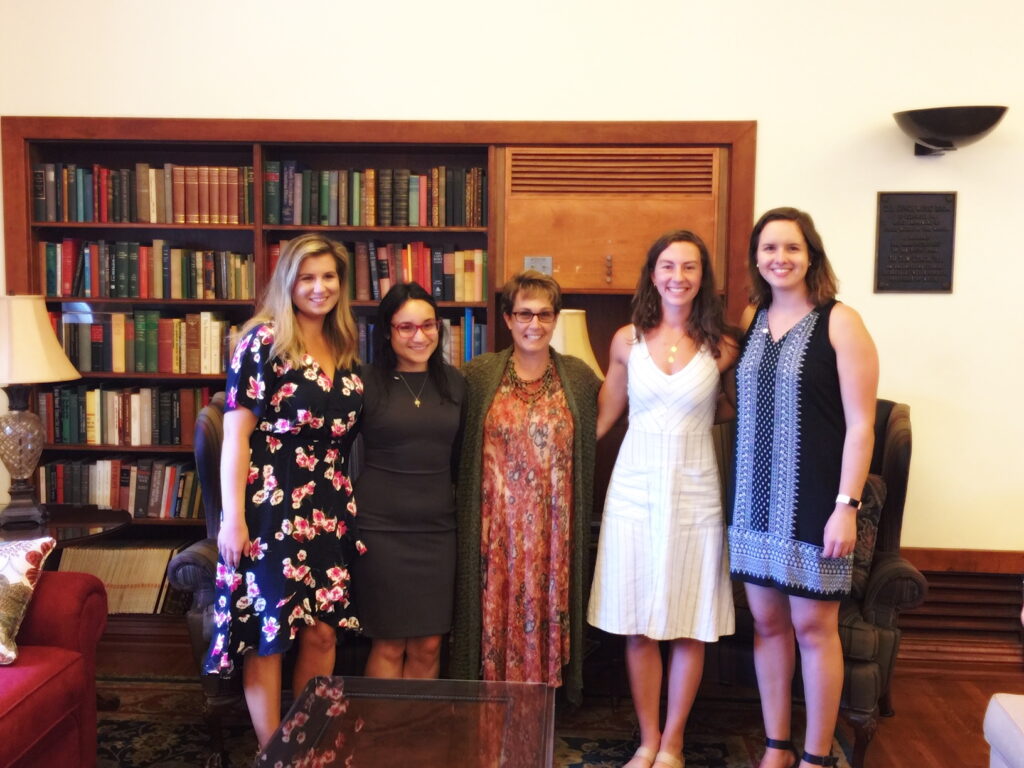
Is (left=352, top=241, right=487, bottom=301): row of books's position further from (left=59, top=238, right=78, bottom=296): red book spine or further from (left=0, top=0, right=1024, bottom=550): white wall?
(left=59, top=238, right=78, bottom=296): red book spine

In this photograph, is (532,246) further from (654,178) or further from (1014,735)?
(1014,735)

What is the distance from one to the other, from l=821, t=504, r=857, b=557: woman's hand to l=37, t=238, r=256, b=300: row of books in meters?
2.30

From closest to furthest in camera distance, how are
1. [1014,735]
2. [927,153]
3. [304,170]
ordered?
1. [1014,735]
2. [927,153]
3. [304,170]

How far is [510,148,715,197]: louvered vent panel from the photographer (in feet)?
11.0

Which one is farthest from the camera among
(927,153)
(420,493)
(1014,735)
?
(927,153)

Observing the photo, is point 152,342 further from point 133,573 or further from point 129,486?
point 133,573

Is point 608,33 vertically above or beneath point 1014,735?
above

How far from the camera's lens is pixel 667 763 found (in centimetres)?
241

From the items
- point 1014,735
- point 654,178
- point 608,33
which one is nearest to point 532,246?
point 654,178

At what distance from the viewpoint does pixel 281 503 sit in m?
2.23

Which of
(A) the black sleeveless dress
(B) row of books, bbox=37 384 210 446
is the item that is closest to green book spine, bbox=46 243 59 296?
(B) row of books, bbox=37 384 210 446

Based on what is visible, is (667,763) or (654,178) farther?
(654,178)

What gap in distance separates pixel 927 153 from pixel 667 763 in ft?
7.46

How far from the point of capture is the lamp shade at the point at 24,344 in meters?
2.94
